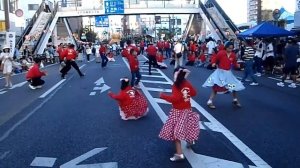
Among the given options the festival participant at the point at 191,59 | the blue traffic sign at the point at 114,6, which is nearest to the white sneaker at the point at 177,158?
the festival participant at the point at 191,59

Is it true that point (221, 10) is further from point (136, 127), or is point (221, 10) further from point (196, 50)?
point (136, 127)

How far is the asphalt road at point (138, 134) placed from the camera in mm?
6398

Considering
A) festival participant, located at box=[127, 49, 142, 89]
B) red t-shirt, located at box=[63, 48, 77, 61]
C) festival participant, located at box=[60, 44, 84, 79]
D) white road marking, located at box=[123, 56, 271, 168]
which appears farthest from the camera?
red t-shirt, located at box=[63, 48, 77, 61]

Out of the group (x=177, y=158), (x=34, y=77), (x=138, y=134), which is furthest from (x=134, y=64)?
(x=177, y=158)

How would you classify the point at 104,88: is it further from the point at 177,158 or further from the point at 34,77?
the point at 177,158

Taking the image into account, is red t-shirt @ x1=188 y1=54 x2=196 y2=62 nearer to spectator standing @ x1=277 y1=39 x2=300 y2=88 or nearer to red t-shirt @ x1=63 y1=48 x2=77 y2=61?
red t-shirt @ x1=63 y1=48 x2=77 y2=61

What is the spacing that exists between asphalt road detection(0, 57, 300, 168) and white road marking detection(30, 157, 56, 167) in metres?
0.01

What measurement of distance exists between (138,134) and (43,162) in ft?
7.22

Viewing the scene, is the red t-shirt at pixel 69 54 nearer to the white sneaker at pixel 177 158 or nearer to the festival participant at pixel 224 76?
the festival participant at pixel 224 76

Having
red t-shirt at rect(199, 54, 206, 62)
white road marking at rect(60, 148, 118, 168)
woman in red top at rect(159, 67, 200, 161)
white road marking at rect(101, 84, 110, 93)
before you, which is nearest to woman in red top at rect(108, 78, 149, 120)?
white road marking at rect(60, 148, 118, 168)

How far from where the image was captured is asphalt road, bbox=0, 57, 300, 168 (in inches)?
252

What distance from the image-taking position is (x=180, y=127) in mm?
6383

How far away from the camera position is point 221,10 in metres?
41.5

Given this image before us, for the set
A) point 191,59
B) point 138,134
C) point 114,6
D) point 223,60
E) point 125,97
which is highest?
point 114,6
